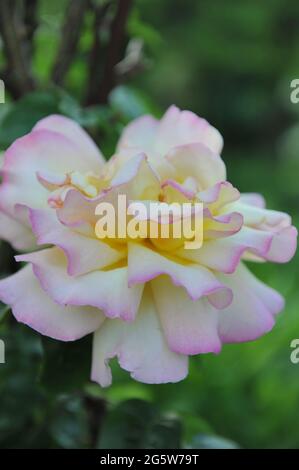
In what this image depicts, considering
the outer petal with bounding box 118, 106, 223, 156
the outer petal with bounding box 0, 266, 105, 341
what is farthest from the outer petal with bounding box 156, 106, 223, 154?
the outer petal with bounding box 0, 266, 105, 341

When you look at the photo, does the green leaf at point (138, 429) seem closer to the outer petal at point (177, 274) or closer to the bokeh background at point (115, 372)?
the bokeh background at point (115, 372)

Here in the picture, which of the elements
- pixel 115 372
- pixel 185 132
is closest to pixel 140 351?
pixel 185 132

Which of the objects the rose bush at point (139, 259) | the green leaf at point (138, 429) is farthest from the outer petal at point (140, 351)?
the green leaf at point (138, 429)

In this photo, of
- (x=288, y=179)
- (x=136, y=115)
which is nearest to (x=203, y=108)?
(x=288, y=179)

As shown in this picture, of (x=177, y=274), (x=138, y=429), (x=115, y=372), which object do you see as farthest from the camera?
(x=115, y=372)

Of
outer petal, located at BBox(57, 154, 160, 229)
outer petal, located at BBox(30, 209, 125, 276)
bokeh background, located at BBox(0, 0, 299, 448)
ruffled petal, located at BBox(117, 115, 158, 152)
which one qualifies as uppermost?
outer petal, located at BBox(57, 154, 160, 229)

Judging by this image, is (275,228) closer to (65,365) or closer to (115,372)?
(65,365)

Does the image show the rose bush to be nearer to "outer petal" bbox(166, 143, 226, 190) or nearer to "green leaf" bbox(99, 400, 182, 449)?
"outer petal" bbox(166, 143, 226, 190)
